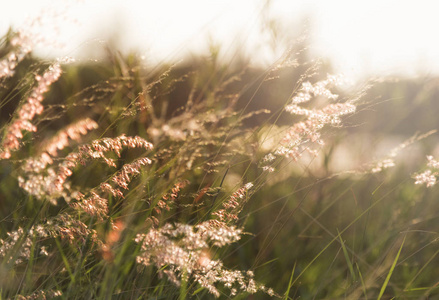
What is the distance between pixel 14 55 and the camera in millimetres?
1312

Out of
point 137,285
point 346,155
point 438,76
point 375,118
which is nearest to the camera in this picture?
point 137,285

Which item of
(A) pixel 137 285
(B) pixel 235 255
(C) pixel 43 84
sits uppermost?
(C) pixel 43 84

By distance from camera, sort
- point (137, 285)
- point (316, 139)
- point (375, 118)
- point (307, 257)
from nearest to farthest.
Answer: point (137, 285) < point (316, 139) < point (307, 257) < point (375, 118)

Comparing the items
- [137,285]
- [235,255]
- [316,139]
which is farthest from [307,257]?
[137,285]

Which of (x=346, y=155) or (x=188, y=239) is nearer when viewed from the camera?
(x=188, y=239)

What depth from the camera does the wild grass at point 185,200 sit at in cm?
131

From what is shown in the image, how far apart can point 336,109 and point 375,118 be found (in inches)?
70.3

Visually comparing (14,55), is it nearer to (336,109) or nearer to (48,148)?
(48,148)

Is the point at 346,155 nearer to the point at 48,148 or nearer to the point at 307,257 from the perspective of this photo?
the point at 307,257

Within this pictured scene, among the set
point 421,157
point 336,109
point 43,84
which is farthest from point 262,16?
point 421,157

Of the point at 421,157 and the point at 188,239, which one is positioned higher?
the point at 188,239

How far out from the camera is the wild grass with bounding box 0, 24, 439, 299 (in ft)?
4.29

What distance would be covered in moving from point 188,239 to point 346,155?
5.21 feet

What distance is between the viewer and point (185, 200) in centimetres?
197
